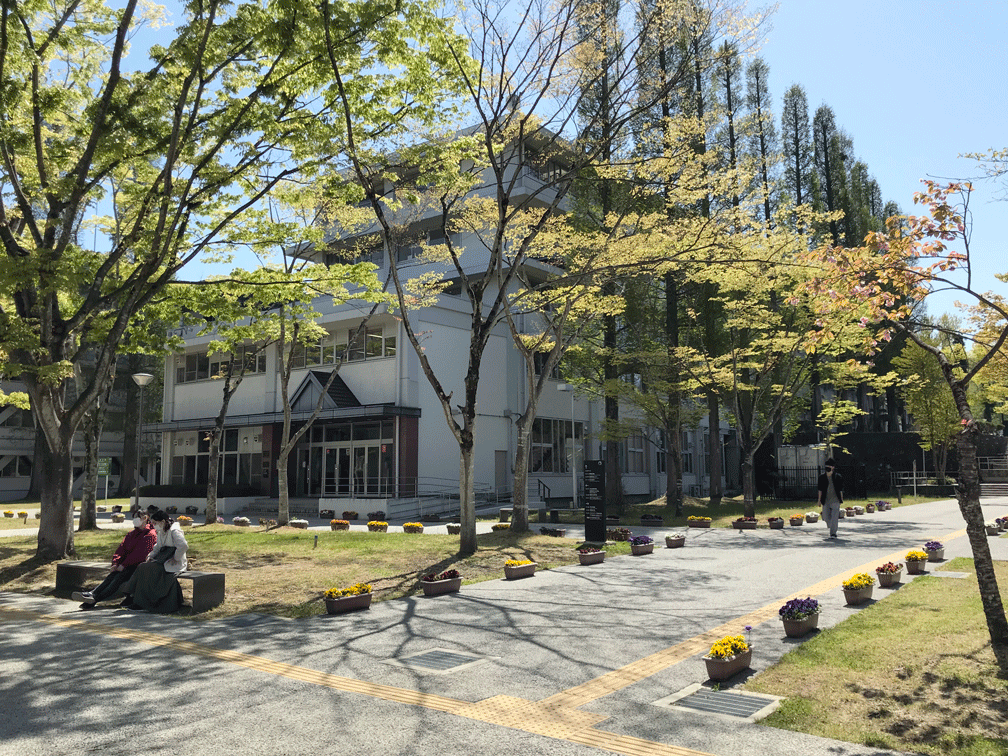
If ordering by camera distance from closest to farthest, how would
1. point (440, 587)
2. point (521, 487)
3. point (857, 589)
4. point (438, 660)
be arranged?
point (438, 660) → point (857, 589) → point (440, 587) → point (521, 487)

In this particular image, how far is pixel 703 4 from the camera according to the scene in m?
14.2

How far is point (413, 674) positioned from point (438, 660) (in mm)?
563

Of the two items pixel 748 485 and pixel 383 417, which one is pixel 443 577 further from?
pixel 383 417

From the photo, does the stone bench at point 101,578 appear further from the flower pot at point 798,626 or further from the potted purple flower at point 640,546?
the potted purple flower at point 640,546

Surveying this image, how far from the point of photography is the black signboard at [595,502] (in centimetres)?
1759

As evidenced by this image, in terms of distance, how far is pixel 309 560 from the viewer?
15.4 m

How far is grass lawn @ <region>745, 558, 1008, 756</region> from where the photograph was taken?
4.98 meters

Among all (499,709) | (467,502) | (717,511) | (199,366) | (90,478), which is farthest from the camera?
(199,366)

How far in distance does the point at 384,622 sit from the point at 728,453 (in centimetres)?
4743

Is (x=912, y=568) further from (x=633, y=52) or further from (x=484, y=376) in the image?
(x=484, y=376)

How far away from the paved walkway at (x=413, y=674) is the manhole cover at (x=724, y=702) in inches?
6.2

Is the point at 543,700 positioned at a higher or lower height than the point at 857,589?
lower

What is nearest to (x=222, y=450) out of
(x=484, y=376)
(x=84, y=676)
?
(x=484, y=376)

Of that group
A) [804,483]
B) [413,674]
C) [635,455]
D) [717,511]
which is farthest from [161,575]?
[635,455]
